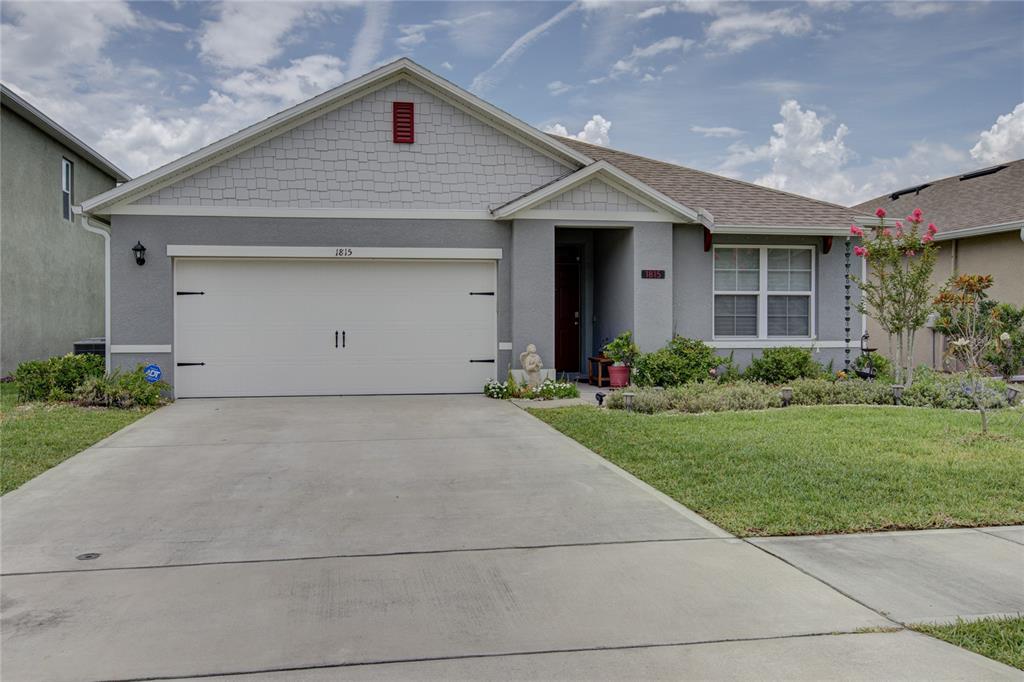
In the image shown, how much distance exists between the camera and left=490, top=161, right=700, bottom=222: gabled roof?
13.3 metres

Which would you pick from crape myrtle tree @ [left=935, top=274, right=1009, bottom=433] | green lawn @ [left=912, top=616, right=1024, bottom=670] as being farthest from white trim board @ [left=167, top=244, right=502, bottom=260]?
green lawn @ [left=912, top=616, right=1024, bottom=670]

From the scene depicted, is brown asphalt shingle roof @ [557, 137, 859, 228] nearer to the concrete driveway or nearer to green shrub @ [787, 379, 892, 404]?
green shrub @ [787, 379, 892, 404]

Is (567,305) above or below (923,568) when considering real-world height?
above

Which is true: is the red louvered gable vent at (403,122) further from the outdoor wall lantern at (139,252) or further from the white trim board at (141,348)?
the white trim board at (141,348)

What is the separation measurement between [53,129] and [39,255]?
272cm

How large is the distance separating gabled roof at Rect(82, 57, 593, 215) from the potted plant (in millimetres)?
3180

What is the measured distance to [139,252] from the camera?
41.7 feet

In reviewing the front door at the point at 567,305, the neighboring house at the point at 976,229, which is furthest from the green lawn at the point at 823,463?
the neighboring house at the point at 976,229

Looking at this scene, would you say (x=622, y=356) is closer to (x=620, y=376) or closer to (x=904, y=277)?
(x=620, y=376)

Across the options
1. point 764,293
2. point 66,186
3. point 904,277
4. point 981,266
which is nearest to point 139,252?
point 66,186

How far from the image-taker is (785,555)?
503cm

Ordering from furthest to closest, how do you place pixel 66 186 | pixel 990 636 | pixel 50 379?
pixel 66 186 < pixel 50 379 < pixel 990 636

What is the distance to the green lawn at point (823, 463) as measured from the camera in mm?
5867

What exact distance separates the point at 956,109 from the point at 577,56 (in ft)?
→ 29.2
